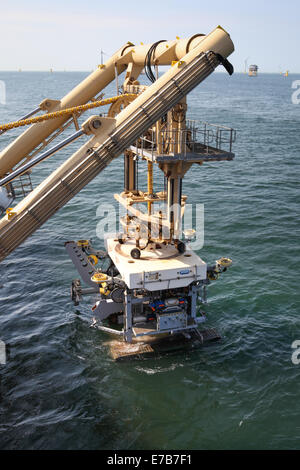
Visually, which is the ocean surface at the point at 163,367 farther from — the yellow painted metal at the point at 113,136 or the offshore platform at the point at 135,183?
the yellow painted metal at the point at 113,136

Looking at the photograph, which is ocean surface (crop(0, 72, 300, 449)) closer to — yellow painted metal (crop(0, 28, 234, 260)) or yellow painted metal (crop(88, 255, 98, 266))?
yellow painted metal (crop(88, 255, 98, 266))

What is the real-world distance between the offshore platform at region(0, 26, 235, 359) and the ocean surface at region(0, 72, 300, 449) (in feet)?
5.41

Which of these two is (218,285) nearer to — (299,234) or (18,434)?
(299,234)

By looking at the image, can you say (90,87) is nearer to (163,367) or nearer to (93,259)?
(93,259)

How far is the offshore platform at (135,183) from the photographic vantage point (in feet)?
62.0

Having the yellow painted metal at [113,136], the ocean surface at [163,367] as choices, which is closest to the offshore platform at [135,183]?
the yellow painted metal at [113,136]

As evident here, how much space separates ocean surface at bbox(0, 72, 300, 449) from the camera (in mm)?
17625

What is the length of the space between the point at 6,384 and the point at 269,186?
38.1 meters

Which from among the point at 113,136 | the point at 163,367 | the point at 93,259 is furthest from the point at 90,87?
the point at 163,367

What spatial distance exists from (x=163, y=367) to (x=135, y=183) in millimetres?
11037

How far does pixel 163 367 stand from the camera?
2136 cm

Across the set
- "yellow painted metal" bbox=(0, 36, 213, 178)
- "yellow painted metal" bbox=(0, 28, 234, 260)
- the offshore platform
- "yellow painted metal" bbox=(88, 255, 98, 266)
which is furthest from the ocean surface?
"yellow painted metal" bbox=(0, 36, 213, 178)
